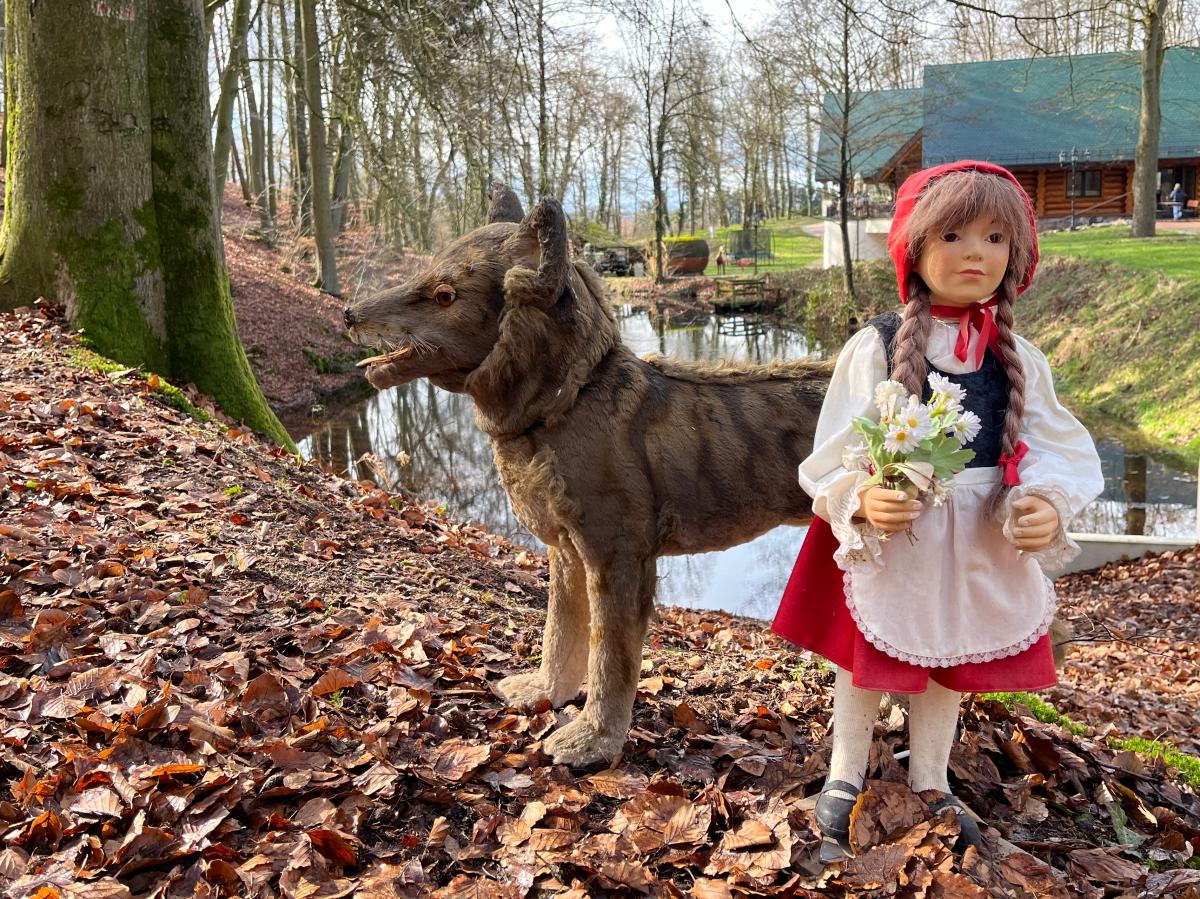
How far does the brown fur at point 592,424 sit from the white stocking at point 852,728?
30.2 inches

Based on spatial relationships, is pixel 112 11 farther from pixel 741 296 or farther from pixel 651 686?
pixel 741 296

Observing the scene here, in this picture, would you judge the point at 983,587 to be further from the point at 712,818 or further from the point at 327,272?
the point at 327,272

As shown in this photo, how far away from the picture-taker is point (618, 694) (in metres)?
3.47

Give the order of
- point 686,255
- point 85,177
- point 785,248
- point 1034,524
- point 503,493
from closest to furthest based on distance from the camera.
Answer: point 1034,524 → point 85,177 → point 503,493 → point 686,255 → point 785,248

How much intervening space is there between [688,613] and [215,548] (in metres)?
4.17

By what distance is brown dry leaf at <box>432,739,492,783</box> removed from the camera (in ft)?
10.8

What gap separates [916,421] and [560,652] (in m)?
1.93

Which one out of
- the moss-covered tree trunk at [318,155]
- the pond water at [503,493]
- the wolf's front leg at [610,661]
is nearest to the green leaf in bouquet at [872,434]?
the wolf's front leg at [610,661]

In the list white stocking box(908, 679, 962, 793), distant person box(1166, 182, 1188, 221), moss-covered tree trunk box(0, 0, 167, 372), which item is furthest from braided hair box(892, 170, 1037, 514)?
distant person box(1166, 182, 1188, 221)

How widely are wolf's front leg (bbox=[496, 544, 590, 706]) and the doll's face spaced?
71.4 inches

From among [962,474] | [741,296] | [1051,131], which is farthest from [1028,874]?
[1051,131]

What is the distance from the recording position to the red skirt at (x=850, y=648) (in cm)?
280

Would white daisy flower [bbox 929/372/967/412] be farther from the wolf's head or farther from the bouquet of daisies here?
the wolf's head

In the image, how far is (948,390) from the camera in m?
2.62
